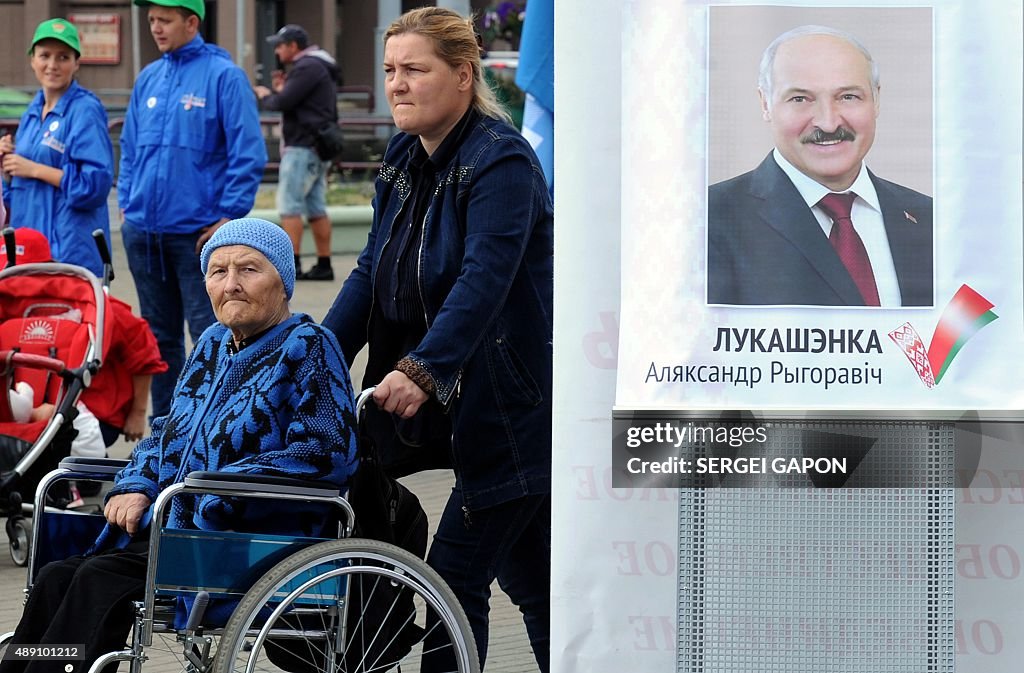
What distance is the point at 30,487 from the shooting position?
6422 mm

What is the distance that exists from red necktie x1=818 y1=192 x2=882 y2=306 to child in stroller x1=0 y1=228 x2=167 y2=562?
3686 mm

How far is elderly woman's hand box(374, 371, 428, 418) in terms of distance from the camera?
3.95 m

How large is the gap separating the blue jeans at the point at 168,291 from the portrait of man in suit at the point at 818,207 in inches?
184

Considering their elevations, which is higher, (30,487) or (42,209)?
(42,209)

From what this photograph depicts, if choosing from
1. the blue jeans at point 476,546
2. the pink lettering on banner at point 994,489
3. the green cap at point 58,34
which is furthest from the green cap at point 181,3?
the pink lettering on banner at point 994,489

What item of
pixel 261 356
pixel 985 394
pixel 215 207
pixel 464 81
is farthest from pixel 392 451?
pixel 215 207

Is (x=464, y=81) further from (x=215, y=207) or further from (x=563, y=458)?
(x=215, y=207)

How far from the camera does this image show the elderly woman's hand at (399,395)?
3.95 m

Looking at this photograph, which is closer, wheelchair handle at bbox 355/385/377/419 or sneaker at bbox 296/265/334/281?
wheelchair handle at bbox 355/385/377/419

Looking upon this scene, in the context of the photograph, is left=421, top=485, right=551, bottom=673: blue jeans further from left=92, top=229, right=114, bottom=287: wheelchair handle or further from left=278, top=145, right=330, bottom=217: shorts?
left=278, top=145, right=330, bottom=217: shorts

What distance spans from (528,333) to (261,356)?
62cm

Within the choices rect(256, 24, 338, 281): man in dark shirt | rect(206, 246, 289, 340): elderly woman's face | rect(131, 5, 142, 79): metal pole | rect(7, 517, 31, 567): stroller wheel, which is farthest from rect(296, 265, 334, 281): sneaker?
rect(131, 5, 142, 79): metal pole

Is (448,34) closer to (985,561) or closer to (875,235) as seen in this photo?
(875,235)

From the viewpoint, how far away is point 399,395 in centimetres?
395
